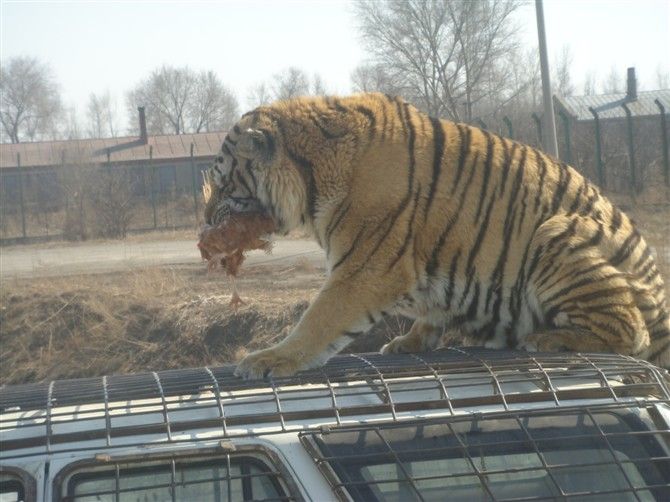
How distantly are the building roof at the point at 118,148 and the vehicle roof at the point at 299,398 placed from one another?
29.4m

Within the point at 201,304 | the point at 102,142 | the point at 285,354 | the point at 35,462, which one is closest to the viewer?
the point at 35,462

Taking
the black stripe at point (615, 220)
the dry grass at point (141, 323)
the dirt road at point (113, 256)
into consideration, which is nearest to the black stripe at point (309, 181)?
the black stripe at point (615, 220)

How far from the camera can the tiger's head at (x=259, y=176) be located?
16.2 ft

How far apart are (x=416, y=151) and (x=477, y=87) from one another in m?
31.8

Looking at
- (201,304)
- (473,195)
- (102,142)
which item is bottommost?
(201,304)

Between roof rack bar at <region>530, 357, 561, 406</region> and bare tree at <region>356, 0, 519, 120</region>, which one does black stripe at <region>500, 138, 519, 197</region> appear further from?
bare tree at <region>356, 0, 519, 120</region>

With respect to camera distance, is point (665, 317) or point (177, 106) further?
point (177, 106)

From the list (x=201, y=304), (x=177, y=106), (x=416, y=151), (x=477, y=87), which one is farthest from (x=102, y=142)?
(x=416, y=151)

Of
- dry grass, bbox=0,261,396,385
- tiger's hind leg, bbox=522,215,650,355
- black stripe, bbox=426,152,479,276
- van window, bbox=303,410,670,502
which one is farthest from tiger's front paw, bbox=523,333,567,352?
dry grass, bbox=0,261,396,385

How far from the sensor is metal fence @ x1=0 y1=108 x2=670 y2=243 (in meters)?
21.8

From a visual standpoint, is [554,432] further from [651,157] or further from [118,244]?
[118,244]

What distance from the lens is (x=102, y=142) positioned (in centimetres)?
3847

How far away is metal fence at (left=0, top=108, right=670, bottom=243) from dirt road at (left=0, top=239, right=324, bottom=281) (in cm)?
268

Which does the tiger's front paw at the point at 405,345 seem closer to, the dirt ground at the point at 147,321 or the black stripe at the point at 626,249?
the black stripe at the point at 626,249
